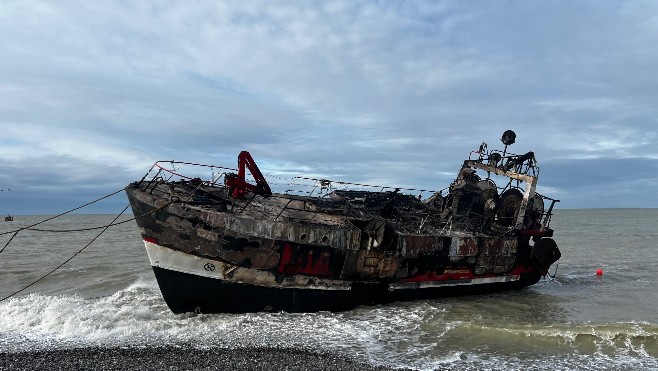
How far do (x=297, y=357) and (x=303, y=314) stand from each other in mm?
3352

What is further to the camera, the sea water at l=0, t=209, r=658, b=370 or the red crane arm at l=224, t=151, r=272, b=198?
the red crane arm at l=224, t=151, r=272, b=198

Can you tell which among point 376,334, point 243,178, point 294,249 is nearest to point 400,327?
point 376,334

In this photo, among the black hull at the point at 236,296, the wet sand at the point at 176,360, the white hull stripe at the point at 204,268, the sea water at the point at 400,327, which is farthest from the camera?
the black hull at the point at 236,296

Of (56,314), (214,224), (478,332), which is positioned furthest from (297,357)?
(56,314)

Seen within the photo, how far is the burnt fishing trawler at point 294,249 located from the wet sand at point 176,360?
8.64 ft

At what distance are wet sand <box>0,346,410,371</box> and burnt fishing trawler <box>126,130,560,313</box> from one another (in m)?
2.63

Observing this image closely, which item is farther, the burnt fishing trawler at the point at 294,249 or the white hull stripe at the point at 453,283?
the white hull stripe at the point at 453,283

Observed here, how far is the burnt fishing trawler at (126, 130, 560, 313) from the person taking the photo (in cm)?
1293

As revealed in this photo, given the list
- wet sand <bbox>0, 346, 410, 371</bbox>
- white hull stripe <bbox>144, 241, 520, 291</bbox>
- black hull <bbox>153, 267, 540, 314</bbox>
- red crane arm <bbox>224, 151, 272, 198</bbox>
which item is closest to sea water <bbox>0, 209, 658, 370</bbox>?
black hull <bbox>153, 267, 540, 314</bbox>

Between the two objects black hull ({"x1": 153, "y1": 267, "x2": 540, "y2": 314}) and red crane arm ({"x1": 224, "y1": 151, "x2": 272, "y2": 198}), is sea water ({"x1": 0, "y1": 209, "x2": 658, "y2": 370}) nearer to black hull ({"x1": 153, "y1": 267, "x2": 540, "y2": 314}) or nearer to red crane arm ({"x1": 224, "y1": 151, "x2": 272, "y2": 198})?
black hull ({"x1": 153, "y1": 267, "x2": 540, "y2": 314})

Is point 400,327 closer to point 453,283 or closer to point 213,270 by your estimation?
point 453,283

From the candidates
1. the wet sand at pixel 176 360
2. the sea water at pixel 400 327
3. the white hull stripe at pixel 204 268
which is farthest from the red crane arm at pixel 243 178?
the wet sand at pixel 176 360

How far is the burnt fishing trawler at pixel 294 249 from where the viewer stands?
509 inches

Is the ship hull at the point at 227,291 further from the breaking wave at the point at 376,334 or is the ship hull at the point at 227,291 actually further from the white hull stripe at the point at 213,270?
the breaking wave at the point at 376,334
